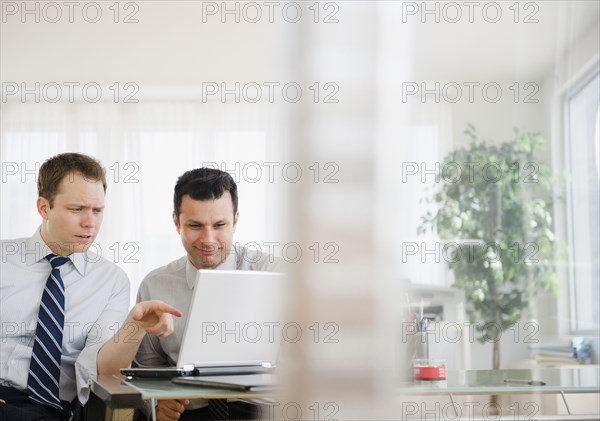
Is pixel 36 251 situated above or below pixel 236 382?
above

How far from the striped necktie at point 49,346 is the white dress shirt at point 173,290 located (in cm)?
24

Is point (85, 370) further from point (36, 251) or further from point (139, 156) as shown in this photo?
point (139, 156)

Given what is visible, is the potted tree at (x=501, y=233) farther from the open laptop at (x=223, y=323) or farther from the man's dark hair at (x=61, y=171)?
Answer: the open laptop at (x=223, y=323)

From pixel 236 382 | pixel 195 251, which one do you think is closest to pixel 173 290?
pixel 195 251

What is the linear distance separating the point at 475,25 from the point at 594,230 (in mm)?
1132

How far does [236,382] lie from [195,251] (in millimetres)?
883

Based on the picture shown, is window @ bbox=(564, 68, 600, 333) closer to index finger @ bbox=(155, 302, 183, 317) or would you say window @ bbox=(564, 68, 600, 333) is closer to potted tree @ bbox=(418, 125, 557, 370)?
potted tree @ bbox=(418, 125, 557, 370)

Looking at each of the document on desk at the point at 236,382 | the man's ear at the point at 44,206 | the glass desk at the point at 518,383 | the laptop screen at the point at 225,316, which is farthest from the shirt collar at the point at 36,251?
the glass desk at the point at 518,383

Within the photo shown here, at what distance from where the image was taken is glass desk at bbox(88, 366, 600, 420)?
4.69ft

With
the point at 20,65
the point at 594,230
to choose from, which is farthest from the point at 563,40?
the point at 20,65

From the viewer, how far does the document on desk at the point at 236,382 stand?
144 centimetres

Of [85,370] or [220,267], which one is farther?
[220,267]

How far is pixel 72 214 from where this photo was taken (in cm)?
240

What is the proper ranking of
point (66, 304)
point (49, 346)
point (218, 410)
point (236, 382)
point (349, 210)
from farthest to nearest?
point (66, 304) < point (49, 346) < point (218, 410) < point (236, 382) < point (349, 210)
